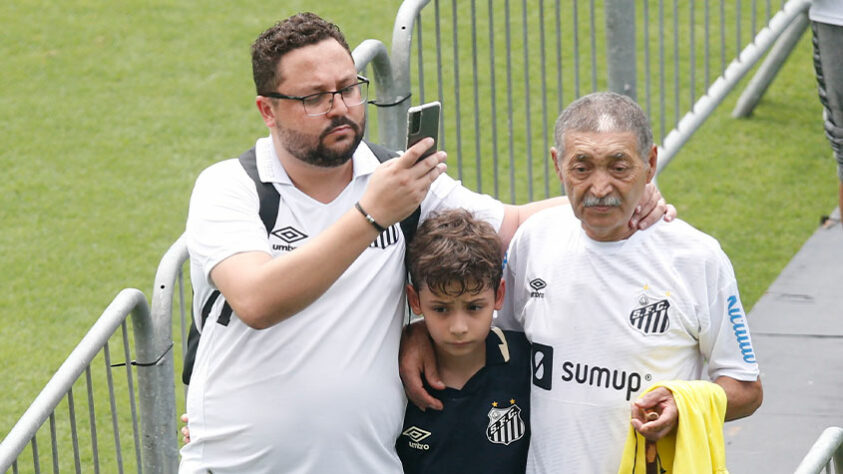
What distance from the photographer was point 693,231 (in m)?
3.52

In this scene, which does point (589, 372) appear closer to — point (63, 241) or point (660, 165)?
point (660, 165)

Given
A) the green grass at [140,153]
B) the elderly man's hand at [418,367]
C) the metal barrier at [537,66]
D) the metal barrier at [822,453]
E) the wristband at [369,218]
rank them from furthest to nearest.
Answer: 1. the green grass at [140,153]
2. the metal barrier at [537,66]
3. the elderly man's hand at [418,367]
4. the metal barrier at [822,453]
5. the wristband at [369,218]

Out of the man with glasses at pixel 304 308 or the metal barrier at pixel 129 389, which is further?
the metal barrier at pixel 129 389

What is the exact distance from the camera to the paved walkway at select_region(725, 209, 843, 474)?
5.54 m

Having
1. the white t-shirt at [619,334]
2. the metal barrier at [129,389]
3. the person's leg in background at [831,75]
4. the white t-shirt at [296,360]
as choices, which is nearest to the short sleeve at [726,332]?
the white t-shirt at [619,334]

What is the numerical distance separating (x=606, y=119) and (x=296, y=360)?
0.97m

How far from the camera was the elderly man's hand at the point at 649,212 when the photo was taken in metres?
3.51

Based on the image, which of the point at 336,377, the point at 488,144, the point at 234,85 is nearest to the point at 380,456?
the point at 336,377

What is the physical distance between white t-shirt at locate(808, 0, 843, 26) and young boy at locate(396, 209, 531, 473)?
115 inches

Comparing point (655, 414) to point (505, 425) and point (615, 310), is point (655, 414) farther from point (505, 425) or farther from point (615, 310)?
point (505, 425)

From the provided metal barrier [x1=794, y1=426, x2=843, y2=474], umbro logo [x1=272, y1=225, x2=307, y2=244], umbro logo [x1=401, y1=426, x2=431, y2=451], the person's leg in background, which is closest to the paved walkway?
the person's leg in background

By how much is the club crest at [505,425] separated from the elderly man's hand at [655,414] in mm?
372

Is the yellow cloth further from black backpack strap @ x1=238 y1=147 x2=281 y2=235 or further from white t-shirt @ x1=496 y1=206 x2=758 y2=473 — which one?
black backpack strap @ x1=238 y1=147 x2=281 y2=235

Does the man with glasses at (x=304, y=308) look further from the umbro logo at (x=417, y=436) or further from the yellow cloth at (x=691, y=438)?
the yellow cloth at (x=691, y=438)
